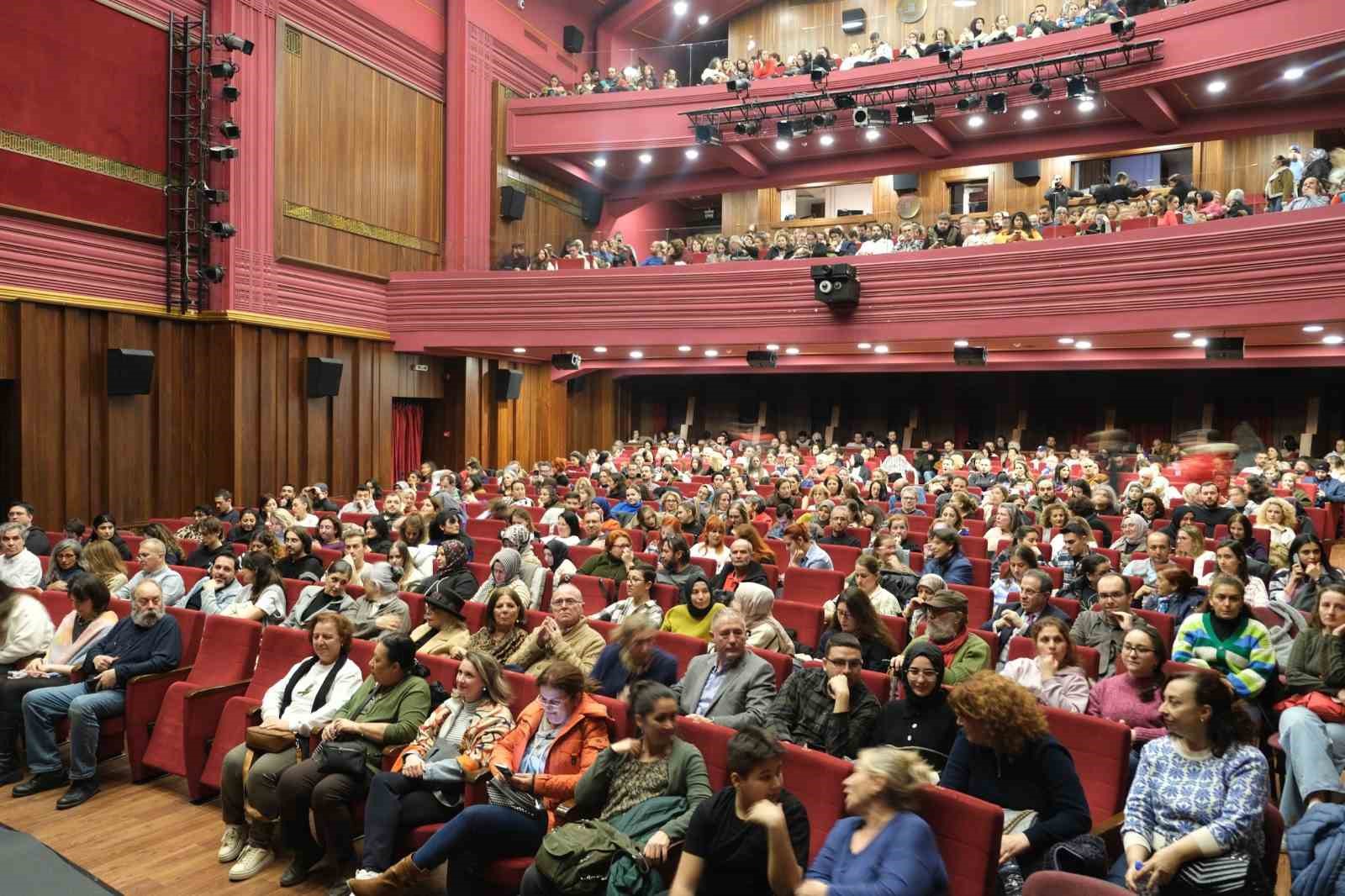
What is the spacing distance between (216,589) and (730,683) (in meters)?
3.36

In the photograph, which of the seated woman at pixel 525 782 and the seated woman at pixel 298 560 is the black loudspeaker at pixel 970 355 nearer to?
the seated woman at pixel 298 560

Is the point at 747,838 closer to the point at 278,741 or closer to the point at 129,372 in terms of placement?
the point at 278,741

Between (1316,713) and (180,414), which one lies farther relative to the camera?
(180,414)

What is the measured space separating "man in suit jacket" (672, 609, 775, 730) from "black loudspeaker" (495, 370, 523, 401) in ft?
37.0

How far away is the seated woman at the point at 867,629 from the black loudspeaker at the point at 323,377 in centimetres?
926

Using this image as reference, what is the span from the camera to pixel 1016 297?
32.5 feet

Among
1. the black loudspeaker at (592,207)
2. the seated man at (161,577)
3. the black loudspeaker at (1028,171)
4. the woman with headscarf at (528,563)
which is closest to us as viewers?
the seated man at (161,577)

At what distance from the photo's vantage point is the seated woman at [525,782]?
3.01 m

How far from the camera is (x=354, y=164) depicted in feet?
40.2

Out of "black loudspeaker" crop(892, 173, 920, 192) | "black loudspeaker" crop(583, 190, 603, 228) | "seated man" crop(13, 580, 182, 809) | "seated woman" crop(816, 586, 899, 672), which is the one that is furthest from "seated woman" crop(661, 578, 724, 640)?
"black loudspeaker" crop(892, 173, 920, 192)

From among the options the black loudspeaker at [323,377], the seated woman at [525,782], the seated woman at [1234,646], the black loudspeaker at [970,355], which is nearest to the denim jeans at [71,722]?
the seated woman at [525,782]

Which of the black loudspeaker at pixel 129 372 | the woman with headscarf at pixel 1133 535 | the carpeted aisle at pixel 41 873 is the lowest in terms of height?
the carpeted aisle at pixel 41 873

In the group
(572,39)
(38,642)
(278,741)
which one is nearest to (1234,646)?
(278,741)

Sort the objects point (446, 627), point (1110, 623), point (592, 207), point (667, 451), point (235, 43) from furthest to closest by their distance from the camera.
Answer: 1. point (592, 207)
2. point (667, 451)
3. point (235, 43)
4. point (446, 627)
5. point (1110, 623)
